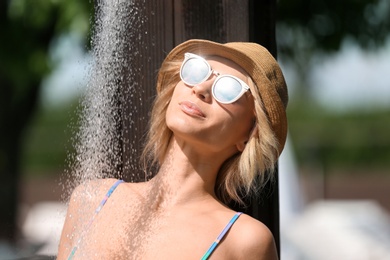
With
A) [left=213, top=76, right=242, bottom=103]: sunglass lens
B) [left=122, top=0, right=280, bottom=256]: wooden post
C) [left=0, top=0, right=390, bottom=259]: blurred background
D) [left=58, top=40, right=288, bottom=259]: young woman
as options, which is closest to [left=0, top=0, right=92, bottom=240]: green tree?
[left=0, top=0, right=390, bottom=259]: blurred background

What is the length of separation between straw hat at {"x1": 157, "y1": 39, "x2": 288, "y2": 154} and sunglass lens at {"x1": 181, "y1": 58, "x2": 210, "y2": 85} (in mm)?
66

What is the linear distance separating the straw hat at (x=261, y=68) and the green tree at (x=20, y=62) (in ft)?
13.0

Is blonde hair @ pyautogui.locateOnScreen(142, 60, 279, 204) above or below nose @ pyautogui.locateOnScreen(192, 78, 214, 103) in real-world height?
below

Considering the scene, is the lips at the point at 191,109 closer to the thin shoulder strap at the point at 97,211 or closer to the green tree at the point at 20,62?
the thin shoulder strap at the point at 97,211

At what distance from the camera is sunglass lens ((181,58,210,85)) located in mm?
3252

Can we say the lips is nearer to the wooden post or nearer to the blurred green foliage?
the wooden post

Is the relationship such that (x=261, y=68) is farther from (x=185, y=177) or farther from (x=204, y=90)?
(x=185, y=177)

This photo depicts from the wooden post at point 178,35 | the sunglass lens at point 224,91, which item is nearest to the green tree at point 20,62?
the wooden post at point 178,35

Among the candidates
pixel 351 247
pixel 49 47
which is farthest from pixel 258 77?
pixel 351 247

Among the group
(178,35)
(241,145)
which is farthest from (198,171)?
(178,35)

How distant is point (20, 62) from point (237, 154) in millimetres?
5198

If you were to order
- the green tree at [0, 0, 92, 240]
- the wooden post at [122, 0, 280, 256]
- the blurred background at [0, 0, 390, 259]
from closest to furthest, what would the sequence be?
the wooden post at [122, 0, 280, 256], the green tree at [0, 0, 92, 240], the blurred background at [0, 0, 390, 259]

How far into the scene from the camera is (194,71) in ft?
10.7

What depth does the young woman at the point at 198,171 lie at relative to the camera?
3.20 metres
